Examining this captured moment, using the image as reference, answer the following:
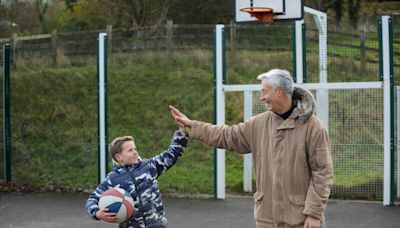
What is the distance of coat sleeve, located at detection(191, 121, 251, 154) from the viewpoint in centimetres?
559

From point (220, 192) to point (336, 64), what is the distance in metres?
3.68

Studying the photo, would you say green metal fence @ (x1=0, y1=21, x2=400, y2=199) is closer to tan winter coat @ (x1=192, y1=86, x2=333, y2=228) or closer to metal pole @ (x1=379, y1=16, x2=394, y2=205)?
metal pole @ (x1=379, y1=16, x2=394, y2=205)

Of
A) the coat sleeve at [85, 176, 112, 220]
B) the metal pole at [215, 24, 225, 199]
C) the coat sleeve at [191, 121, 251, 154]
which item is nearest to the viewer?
the coat sleeve at [191, 121, 251, 154]

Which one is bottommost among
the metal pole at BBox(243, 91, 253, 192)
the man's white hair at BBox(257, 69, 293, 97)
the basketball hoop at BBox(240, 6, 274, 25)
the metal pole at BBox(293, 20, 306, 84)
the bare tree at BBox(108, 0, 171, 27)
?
the metal pole at BBox(243, 91, 253, 192)

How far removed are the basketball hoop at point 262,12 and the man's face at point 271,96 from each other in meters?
5.59

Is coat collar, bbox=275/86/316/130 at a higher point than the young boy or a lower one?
higher

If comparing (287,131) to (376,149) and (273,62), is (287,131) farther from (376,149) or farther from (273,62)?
(273,62)

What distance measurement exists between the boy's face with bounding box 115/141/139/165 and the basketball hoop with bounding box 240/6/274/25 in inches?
198

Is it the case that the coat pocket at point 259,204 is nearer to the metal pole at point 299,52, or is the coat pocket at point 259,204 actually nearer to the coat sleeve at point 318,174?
the coat sleeve at point 318,174

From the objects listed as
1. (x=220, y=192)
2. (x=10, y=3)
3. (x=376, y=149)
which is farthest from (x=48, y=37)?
(x=376, y=149)

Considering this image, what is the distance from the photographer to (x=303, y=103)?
17.1 ft

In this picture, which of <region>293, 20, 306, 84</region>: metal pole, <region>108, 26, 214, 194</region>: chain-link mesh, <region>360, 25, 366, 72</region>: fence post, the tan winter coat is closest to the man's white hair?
the tan winter coat

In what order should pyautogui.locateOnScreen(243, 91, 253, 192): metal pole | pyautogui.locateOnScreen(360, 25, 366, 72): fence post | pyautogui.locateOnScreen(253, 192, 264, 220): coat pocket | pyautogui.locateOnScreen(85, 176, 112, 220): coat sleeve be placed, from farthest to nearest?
pyautogui.locateOnScreen(360, 25, 366, 72): fence post
pyautogui.locateOnScreen(243, 91, 253, 192): metal pole
pyautogui.locateOnScreen(85, 176, 112, 220): coat sleeve
pyautogui.locateOnScreen(253, 192, 264, 220): coat pocket

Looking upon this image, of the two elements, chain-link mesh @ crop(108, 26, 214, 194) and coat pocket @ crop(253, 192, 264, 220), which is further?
chain-link mesh @ crop(108, 26, 214, 194)
